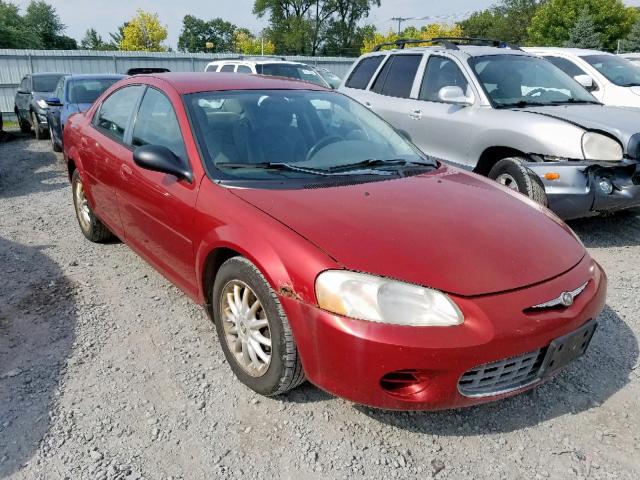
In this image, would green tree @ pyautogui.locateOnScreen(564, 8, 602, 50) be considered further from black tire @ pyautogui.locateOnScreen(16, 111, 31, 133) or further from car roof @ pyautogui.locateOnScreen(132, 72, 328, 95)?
car roof @ pyautogui.locateOnScreen(132, 72, 328, 95)

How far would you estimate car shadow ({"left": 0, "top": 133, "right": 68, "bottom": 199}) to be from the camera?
7.46m

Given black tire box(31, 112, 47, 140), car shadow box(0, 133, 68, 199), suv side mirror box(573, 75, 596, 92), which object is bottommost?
car shadow box(0, 133, 68, 199)

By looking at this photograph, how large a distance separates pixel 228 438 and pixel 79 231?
3732mm

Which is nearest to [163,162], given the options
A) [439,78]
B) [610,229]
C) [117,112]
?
[117,112]

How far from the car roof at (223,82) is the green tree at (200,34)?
87090mm

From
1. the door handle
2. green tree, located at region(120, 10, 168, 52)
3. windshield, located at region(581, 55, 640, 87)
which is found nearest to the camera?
the door handle

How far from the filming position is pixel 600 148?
459 centimetres

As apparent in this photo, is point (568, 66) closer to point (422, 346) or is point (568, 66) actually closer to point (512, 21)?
point (422, 346)

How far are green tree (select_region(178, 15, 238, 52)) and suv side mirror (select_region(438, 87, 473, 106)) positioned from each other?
85.7 m

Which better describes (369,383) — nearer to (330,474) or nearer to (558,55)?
(330,474)

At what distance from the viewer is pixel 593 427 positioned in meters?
2.48

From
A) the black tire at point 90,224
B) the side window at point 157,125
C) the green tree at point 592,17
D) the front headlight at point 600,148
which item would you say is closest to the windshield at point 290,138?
the side window at point 157,125

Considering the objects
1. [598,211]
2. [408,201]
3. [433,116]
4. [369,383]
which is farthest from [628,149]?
[369,383]

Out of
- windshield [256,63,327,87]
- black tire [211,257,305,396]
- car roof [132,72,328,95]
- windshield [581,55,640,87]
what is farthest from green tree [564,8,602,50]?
black tire [211,257,305,396]
